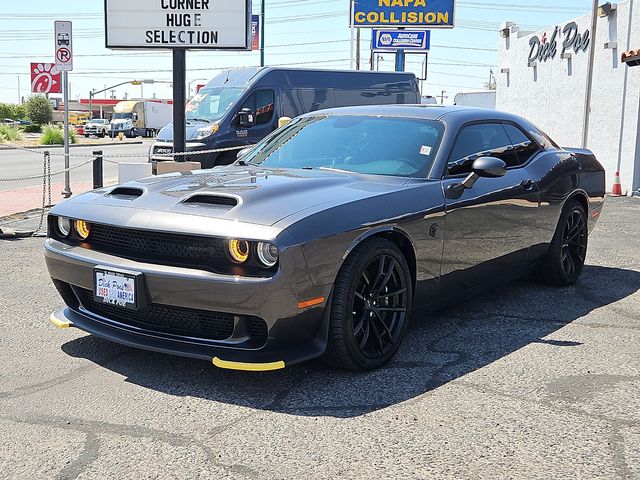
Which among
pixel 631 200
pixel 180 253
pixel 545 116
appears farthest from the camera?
pixel 545 116

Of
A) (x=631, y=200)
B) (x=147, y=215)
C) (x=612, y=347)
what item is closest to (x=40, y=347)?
(x=147, y=215)

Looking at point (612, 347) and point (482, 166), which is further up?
point (482, 166)

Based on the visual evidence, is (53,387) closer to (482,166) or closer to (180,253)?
(180,253)

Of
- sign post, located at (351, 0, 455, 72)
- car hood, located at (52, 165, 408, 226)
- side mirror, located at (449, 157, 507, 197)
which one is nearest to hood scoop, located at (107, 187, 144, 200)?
car hood, located at (52, 165, 408, 226)

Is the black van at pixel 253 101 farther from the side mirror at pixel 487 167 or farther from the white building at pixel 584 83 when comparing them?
the side mirror at pixel 487 167

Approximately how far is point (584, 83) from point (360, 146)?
48.6 feet

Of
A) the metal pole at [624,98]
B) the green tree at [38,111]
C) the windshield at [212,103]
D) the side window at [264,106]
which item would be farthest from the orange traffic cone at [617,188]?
the green tree at [38,111]

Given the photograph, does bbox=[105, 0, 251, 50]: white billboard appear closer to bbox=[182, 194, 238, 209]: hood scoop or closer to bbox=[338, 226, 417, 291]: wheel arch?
bbox=[338, 226, 417, 291]: wheel arch

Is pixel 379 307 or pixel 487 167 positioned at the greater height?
pixel 487 167

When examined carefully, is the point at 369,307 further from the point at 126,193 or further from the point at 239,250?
the point at 126,193

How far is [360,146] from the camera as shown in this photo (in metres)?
5.15

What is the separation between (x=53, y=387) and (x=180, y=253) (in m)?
0.95

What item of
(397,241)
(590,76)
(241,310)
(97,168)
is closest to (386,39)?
(590,76)

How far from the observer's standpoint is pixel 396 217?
4340 millimetres
